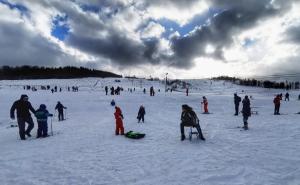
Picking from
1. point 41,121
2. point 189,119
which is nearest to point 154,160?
point 189,119

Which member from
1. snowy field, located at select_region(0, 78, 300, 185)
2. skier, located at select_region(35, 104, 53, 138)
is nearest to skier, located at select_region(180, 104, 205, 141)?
snowy field, located at select_region(0, 78, 300, 185)

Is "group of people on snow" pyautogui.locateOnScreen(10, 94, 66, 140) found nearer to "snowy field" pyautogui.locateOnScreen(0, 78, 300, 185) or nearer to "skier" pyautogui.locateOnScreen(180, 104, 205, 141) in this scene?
"snowy field" pyautogui.locateOnScreen(0, 78, 300, 185)

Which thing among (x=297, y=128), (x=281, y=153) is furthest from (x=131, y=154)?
(x=297, y=128)

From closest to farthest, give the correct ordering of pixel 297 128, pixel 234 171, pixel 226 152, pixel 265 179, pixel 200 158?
pixel 265 179
pixel 234 171
pixel 200 158
pixel 226 152
pixel 297 128

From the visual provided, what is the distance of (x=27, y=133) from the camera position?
15.2 m

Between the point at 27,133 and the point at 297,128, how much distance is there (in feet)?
43.3

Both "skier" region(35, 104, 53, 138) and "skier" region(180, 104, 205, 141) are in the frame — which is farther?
"skier" region(35, 104, 53, 138)

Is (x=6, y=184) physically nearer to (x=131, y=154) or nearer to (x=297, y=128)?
(x=131, y=154)

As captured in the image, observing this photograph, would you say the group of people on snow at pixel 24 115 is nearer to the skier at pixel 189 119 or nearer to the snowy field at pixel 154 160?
the snowy field at pixel 154 160

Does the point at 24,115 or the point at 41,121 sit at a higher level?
the point at 24,115

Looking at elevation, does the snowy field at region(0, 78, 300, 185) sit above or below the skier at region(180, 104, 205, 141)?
below

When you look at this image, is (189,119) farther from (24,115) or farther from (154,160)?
(24,115)

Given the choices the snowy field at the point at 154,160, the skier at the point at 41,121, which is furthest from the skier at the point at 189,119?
the skier at the point at 41,121

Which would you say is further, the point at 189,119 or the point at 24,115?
the point at 24,115
